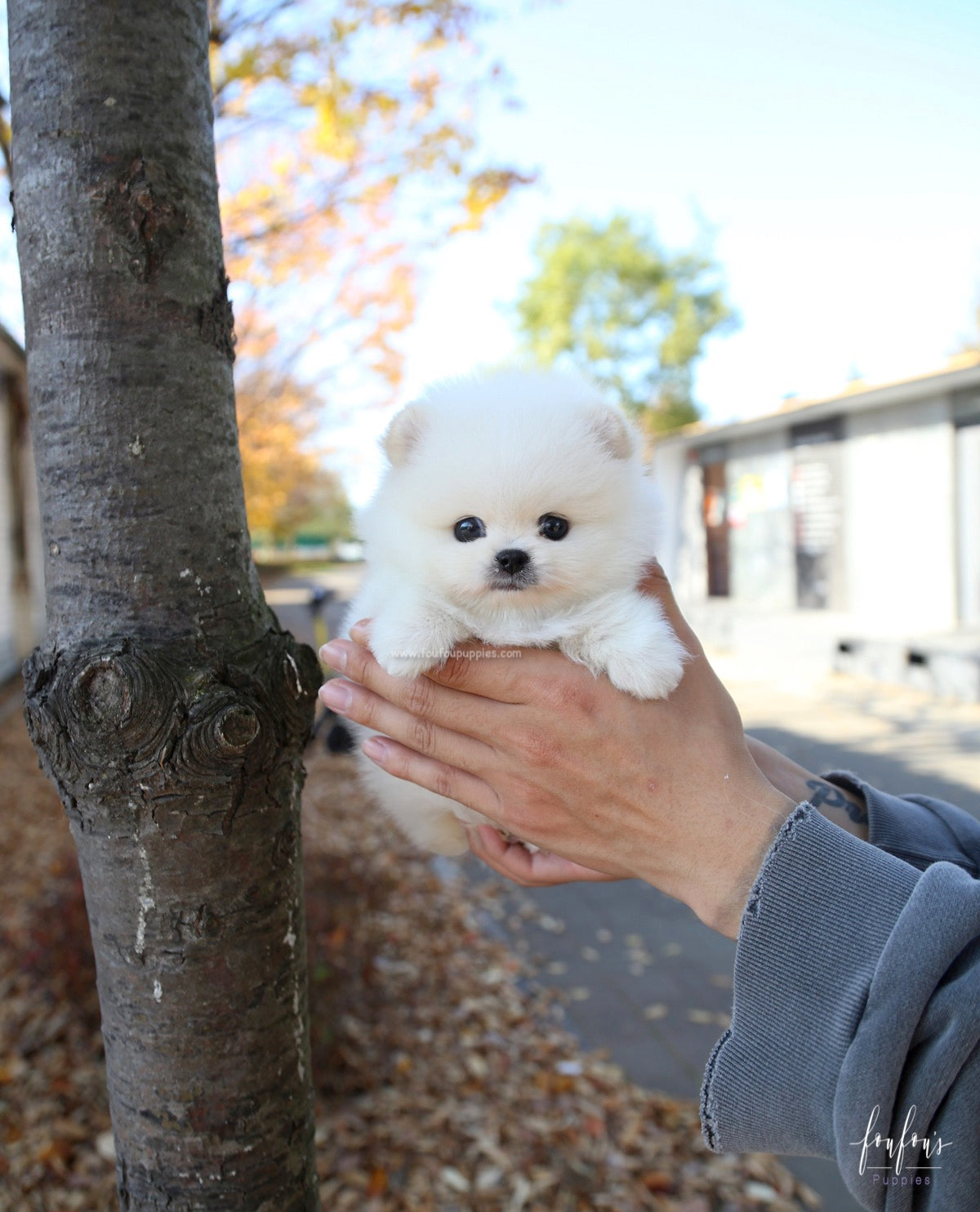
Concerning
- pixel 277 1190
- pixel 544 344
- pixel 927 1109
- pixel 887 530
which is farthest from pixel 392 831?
pixel 544 344

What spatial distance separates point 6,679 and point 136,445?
11.2m

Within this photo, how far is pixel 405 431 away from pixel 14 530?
1128cm

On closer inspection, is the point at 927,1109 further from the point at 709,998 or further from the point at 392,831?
the point at 392,831

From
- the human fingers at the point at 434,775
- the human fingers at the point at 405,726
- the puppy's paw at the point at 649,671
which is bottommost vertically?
the human fingers at the point at 434,775

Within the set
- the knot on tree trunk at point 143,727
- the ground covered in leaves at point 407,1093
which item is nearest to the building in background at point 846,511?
the ground covered in leaves at point 407,1093

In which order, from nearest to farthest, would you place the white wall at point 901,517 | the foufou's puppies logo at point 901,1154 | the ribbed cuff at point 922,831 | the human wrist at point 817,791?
the foufou's puppies logo at point 901,1154
the ribbed cuff at point 922,831
the human wrist at point 817,791
the white wall at point 901,517

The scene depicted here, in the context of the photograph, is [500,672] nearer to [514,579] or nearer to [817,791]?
[514,579]

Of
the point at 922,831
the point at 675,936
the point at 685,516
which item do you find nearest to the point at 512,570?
the point at 922,831

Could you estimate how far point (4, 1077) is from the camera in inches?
132

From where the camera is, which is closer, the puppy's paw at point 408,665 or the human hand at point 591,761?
the human hand at point 591,761

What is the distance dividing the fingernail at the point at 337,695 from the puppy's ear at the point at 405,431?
50 cm

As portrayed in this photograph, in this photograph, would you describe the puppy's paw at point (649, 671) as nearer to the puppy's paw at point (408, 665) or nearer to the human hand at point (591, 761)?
the human hand at point (591, 761)

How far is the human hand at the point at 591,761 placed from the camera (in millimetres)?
1334

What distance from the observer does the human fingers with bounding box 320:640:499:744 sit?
4.81 ft
